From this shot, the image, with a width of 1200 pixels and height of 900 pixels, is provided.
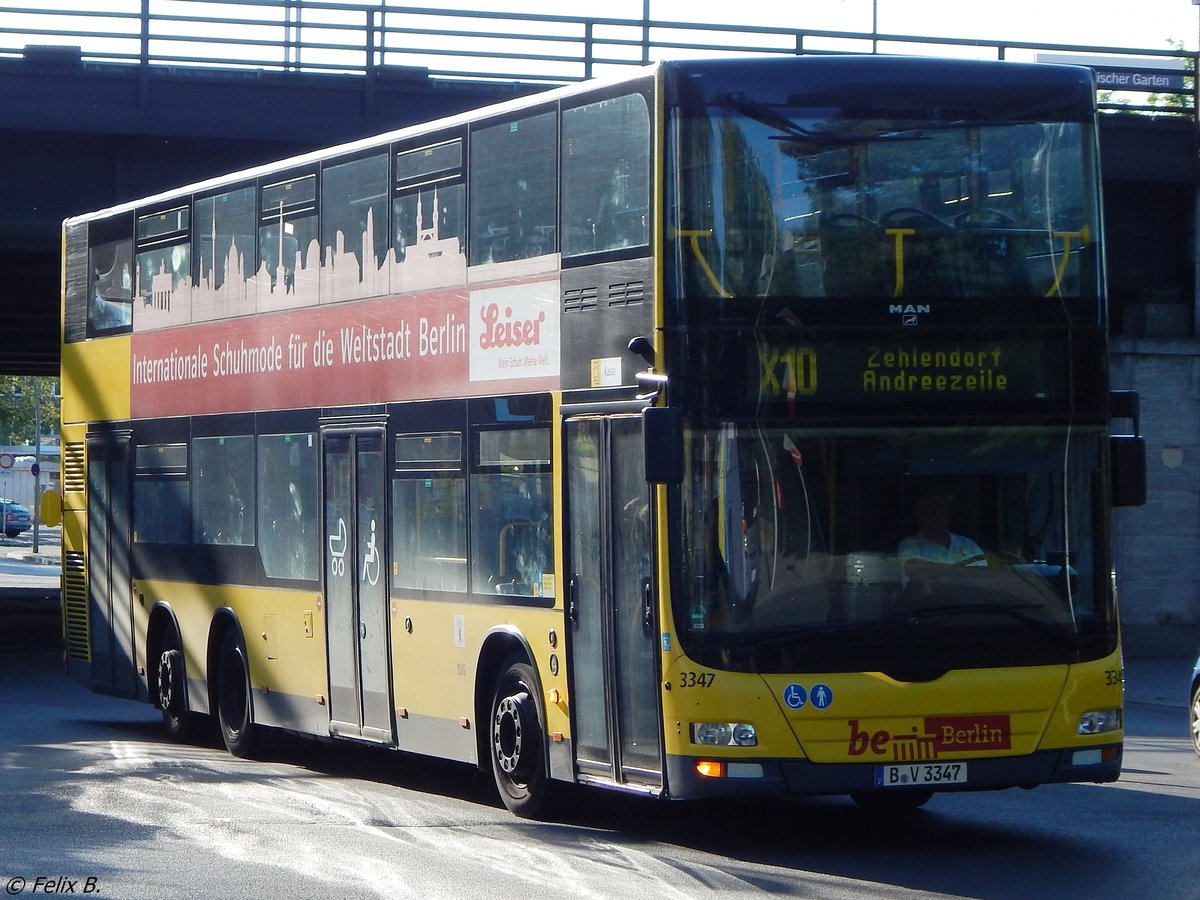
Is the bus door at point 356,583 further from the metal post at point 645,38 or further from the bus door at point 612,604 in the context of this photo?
the metal post at point 645,38

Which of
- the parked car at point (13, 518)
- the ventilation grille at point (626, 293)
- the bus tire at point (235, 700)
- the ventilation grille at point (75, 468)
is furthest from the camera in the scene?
the parked car at point (13, 518)

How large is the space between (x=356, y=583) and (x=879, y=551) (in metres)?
4.72

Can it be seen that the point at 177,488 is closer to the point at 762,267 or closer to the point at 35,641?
the point at 762,267

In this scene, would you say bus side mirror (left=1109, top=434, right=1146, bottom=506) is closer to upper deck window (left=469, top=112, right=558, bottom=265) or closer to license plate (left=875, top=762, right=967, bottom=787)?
license plate (left=875, top=762, right=967, bottom=787)

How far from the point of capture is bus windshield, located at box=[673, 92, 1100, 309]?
33.3 ft

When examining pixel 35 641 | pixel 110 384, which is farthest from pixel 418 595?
pixel 35 641

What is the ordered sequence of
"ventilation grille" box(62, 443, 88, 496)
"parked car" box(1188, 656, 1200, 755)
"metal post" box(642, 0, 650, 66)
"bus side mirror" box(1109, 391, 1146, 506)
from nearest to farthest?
"bus side mirror" box(1109, 391, 1146, 506), "parked car" box(1188, 656, 1200, 755), "ventilation grille" box(62, 443, 88, 496), "metal post" box(642, 0, 650, 66)

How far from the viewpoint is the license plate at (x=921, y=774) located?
1002cm

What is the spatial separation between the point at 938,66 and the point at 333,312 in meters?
5.31

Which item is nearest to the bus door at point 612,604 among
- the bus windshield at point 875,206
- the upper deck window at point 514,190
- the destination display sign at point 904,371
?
the destination display sign at point 904,371

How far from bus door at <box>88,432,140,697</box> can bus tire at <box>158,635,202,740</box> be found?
57 centimetres

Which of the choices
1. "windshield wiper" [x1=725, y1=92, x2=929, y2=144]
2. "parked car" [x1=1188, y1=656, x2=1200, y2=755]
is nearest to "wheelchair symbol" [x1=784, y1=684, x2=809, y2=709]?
"windshield wiper" [x1=725, y1=92, x2=929, y2=144]

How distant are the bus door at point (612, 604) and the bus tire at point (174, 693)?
22.3 feet

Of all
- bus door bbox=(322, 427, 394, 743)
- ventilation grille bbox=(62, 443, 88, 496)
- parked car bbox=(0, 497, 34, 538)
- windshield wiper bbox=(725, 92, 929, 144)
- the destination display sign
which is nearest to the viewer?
the destination display sign
